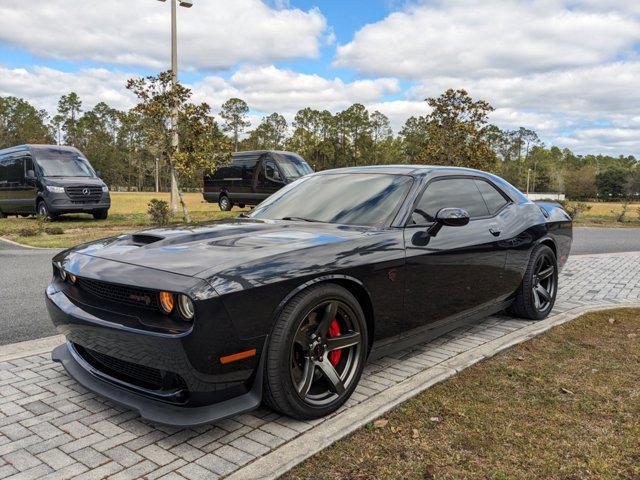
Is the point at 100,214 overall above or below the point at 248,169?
below

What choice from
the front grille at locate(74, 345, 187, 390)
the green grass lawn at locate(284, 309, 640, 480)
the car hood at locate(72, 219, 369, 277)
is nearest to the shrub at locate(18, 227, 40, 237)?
the car hood at locate(72, 219, 369, 277)

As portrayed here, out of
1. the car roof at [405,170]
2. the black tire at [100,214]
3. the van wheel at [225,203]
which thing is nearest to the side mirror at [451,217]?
the car roof at [405,170]

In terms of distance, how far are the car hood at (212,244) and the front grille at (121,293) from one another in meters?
0.15

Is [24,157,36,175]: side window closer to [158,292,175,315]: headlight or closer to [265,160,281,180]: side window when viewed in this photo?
[265,160,281,180]: side window

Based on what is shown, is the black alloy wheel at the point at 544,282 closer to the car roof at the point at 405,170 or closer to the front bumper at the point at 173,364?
the car roof at the point at 405,170

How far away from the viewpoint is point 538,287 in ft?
16.7

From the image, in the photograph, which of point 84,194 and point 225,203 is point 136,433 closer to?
point 84,194

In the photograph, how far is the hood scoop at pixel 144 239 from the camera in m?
3.03

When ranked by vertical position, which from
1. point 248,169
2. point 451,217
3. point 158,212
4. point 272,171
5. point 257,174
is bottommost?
point 158,212

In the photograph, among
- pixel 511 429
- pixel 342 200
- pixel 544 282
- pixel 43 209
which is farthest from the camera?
pixel 43 209

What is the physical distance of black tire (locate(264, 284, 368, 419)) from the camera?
2607 millimetres

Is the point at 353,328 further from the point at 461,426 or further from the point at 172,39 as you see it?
the point at 172,39

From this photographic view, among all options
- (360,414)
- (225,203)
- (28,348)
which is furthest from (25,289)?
(225,203)

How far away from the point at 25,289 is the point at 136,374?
4.50m
